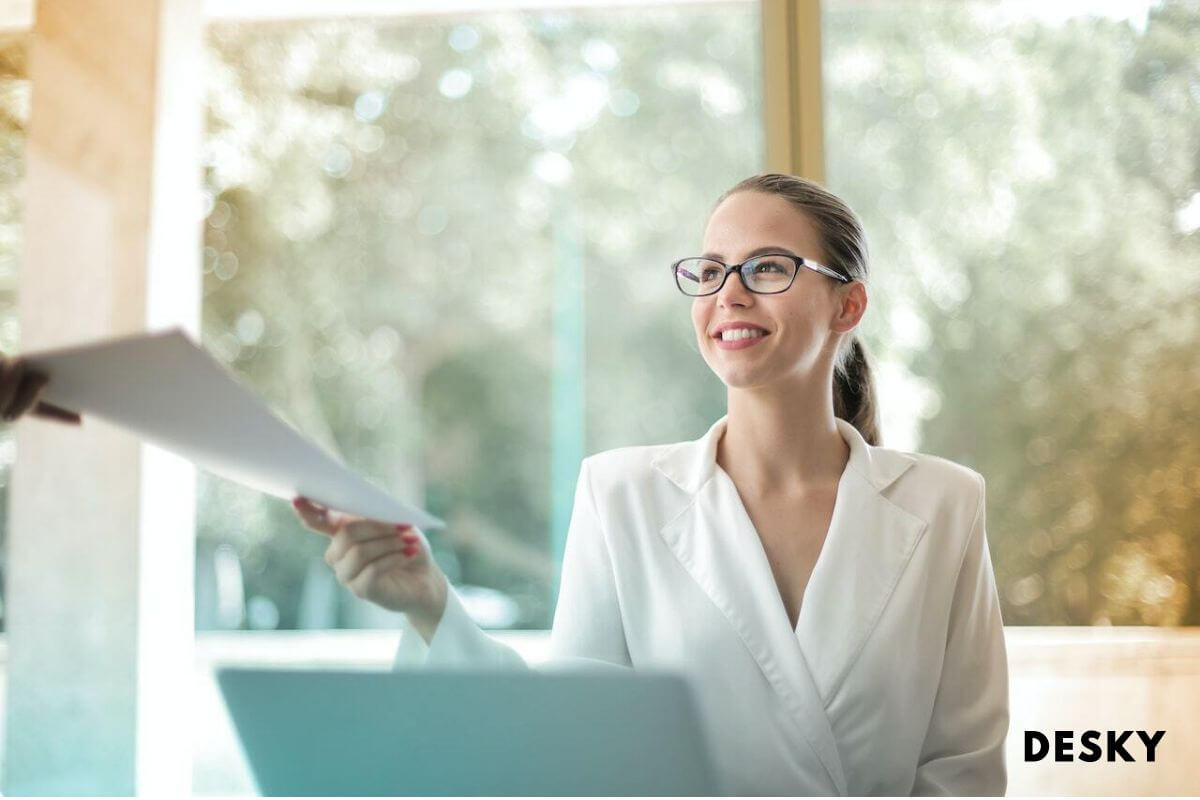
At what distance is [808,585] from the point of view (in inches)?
48.1

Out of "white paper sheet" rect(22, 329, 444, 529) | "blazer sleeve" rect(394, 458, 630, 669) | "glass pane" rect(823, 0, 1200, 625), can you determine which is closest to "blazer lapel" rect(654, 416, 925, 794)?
"blazer sleeve" rect(394, 458, 630, 669)

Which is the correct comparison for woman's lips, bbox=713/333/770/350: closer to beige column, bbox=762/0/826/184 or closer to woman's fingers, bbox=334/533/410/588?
woman's fingers, bbox=334/533/410/588

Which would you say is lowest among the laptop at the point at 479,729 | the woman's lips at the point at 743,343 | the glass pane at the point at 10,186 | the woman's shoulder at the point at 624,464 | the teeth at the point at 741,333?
the laptop at the point at 479,729

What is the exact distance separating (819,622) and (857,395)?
0.47 m

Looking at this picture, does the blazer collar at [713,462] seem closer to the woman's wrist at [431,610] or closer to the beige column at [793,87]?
the woman's wrist at [431,610]

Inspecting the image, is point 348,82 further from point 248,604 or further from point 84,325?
point 248,604

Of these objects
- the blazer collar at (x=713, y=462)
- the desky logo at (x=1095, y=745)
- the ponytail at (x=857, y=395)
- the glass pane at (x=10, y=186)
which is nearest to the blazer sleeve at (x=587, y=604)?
the blazer collar at (x=713, y=462)

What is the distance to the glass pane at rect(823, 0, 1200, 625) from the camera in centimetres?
198

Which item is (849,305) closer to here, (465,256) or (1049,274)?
(1049,274)

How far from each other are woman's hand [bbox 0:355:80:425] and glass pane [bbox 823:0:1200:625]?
1.67 m

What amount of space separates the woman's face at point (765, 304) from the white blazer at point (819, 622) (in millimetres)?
155

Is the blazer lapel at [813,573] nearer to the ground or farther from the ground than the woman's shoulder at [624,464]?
nearer to the ground

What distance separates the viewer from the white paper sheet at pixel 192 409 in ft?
1.99

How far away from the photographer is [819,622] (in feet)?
3.92
